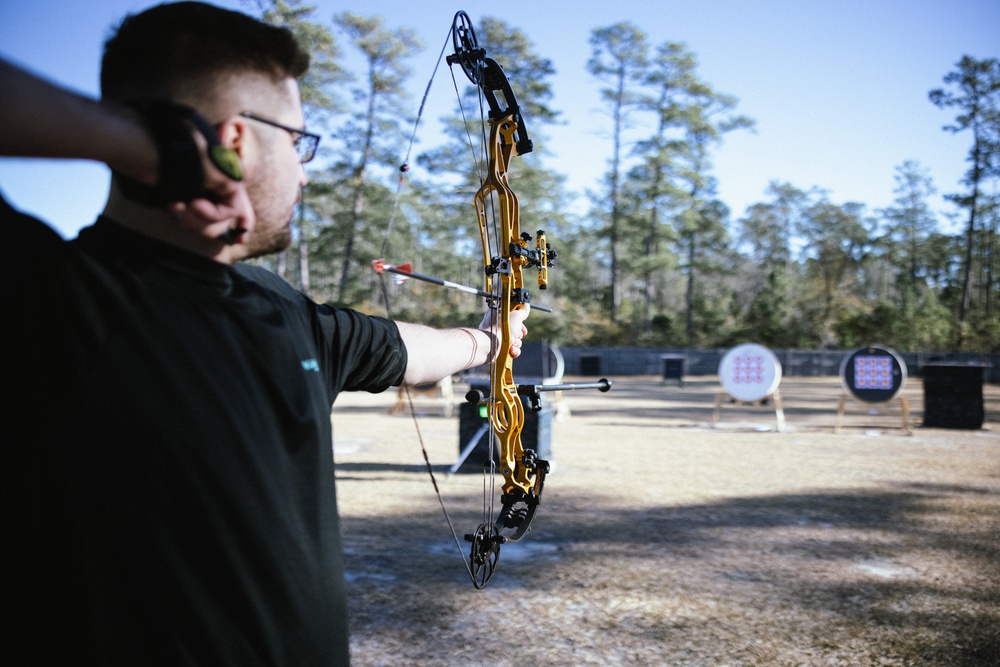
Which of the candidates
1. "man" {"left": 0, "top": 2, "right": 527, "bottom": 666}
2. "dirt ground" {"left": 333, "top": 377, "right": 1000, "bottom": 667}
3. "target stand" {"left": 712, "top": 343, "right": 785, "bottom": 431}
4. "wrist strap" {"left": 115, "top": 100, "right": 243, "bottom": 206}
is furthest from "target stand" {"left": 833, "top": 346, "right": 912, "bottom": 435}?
"wrist strap" {"left": 115, "top": 100, "right": 243, "bottom": 206}

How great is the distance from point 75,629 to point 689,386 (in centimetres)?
2080

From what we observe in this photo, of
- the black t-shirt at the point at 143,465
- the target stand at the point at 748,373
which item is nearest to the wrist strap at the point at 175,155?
the black t-shirt at the point at 143,465

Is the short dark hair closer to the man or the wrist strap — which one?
the man

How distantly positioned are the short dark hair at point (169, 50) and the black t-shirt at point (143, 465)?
0.60 ft

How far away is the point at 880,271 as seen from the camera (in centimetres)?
5538

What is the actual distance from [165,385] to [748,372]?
1104 centimetres

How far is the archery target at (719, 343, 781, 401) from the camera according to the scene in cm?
1079

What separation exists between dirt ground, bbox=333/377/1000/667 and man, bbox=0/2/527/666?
1939mm

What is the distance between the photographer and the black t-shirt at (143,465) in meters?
0.77

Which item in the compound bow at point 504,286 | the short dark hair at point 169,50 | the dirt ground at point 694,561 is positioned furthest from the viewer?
the dirt ground at point 694,561

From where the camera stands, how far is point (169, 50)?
0.88 m

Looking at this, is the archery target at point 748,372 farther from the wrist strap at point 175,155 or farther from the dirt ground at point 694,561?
the wrist strap at point 175,155

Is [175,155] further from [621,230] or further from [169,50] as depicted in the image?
[621,230]

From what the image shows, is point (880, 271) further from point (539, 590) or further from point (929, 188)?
point (539, 590)
